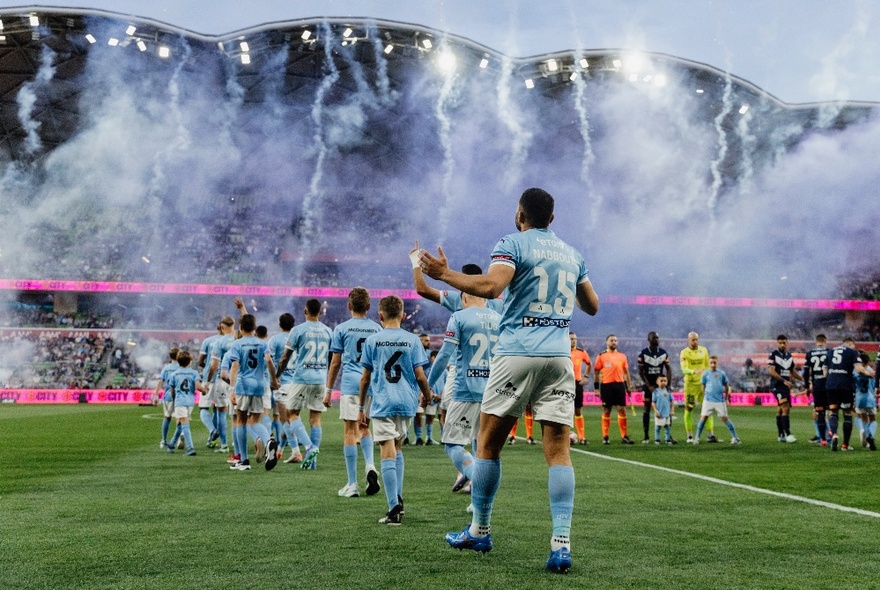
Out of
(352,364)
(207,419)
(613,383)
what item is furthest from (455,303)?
(207,419)

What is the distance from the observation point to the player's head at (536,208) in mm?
5098

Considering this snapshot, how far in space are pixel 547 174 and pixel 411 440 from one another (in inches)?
1261

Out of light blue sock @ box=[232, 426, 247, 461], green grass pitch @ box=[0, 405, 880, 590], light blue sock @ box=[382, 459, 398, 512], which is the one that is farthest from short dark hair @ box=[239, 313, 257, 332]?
light blue sock @ box=[382, 459, 398, 512]

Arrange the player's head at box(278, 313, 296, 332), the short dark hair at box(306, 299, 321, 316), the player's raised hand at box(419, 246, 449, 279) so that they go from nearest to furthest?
the player's raised hand at box(419, 246, 449, 279) → the short dark hair at box(306, 299, 321, 316) → the player's head at box(278, 313, 296, 332)

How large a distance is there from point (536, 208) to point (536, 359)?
3.35ft

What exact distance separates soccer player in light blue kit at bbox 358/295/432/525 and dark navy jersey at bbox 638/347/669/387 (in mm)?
9875

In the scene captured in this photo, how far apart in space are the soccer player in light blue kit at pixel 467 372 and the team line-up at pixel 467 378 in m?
0.01

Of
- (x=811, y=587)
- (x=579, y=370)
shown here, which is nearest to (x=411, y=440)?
(x=579, y=370)

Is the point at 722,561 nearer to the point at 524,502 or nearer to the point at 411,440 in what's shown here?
the point at 524,502

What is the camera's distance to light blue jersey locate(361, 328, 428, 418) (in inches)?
276

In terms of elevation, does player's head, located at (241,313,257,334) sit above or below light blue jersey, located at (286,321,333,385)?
above

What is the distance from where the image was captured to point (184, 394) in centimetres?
1363

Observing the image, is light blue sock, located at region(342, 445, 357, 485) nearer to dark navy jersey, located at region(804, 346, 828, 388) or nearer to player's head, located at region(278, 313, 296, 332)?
player's head, located at region(278, 313, 296, 332)

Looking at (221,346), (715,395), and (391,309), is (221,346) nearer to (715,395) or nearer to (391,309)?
(391,309)
